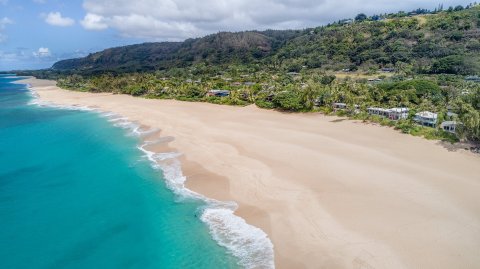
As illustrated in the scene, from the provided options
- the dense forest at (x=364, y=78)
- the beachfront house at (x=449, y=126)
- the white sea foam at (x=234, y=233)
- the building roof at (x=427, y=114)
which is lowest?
the white sea foam at (x=234, y=233)

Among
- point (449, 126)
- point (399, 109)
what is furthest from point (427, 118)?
point (399, 109)

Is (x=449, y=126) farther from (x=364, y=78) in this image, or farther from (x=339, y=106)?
(x=364, y=78)

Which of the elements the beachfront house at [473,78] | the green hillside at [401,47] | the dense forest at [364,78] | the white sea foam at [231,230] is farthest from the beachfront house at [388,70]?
the white sea foam at [231,230]

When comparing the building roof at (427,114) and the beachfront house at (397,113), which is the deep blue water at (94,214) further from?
the beachfront house at (397,113)

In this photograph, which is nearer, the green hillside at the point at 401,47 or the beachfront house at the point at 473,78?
the beachfront house at the point at 473,78

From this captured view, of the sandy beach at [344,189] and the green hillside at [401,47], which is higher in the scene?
the green hillside at [401,47]

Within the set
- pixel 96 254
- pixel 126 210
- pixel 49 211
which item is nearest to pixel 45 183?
pixel 49 211

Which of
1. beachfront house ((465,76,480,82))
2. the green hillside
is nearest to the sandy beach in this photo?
beachfront house ((465,76,480,82))
